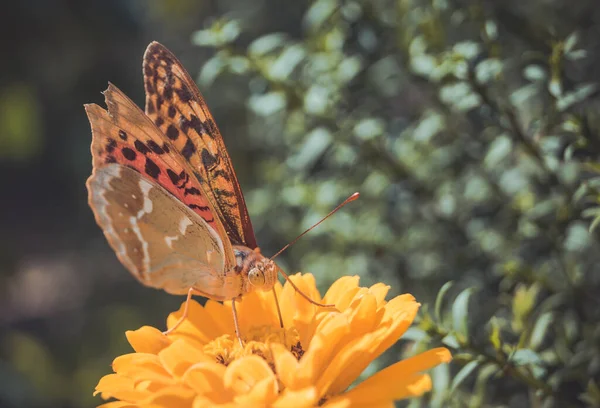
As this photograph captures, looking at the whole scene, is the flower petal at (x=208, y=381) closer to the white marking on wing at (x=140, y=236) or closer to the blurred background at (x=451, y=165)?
the white marking on wing at (x=140, y=236)

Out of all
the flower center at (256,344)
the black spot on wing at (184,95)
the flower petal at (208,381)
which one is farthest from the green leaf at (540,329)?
the black spot on wing at (184,95)

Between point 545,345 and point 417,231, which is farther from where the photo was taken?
point 417,231

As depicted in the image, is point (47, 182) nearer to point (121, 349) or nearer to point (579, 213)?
point (121, 349)

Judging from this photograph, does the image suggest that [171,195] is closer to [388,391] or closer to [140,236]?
[140,236]

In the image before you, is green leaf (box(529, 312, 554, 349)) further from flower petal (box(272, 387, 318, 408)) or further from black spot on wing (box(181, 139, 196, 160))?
black spot on wing (box(181, 139, 196, 160))

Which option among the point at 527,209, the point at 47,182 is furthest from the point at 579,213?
the point at 47,182


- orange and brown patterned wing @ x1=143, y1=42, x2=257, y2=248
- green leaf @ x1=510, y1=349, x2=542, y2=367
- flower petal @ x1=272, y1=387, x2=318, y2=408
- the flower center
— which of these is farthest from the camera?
orange and brown patterned wing @ x1=143, y1=42, x2=257, y2=248

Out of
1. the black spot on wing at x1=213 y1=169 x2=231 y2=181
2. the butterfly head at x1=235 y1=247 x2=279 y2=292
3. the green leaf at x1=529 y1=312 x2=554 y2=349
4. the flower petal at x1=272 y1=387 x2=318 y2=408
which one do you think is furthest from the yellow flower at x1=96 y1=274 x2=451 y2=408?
the green leaf at x1=529 y1=312 x2=554 y2=349

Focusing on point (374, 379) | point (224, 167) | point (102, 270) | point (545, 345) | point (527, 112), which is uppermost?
point (102, 270)
